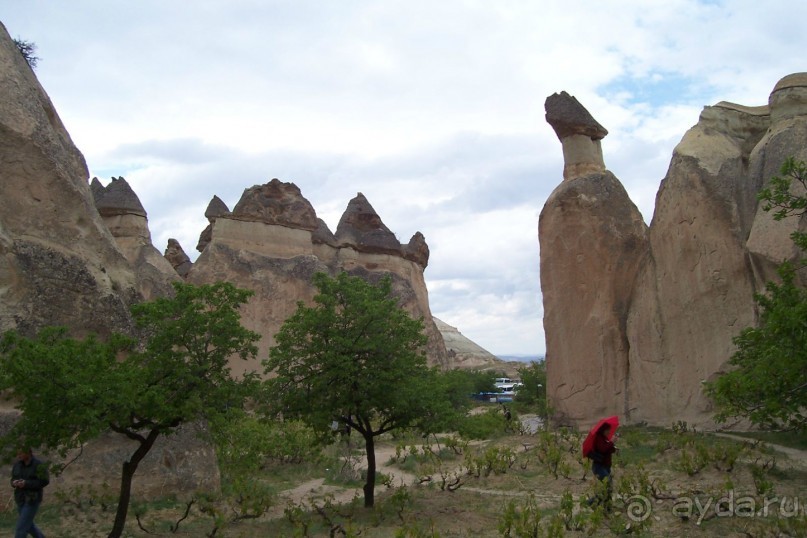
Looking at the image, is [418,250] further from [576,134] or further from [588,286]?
[588,286]

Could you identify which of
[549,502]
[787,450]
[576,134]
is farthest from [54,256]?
[576,134]

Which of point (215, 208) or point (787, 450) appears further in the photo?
point (215, 208)

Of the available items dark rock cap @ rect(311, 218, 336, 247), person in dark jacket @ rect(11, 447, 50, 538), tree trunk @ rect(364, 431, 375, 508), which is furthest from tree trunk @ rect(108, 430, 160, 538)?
dark rock cap @ rect(311, 218, 336, 247)

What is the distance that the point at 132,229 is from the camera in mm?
22688

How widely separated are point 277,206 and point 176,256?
666 centimetres

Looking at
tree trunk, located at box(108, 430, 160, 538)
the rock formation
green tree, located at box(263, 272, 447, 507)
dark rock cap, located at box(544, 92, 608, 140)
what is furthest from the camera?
dark rock cap, located at box(544, 92, 608, 140)

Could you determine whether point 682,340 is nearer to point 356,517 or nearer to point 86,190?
point 356,517

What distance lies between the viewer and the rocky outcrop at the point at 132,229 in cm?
2188

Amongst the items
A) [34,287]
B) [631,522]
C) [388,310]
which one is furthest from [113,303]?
[631,522]

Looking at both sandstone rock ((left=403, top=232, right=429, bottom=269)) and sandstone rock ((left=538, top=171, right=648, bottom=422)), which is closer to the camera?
sandstone rock ((left=538, top=171, right=648, bottom=422))

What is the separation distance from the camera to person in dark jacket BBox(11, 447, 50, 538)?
5.96m

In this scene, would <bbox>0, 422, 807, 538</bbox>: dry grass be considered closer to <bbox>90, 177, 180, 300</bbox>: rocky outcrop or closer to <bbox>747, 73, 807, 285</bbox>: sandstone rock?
<bbox>747, 73, 807, 285</bbox>: sandstone rock

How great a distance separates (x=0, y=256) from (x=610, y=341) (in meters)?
10.7

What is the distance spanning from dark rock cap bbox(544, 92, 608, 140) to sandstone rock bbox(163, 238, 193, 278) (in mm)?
16983
